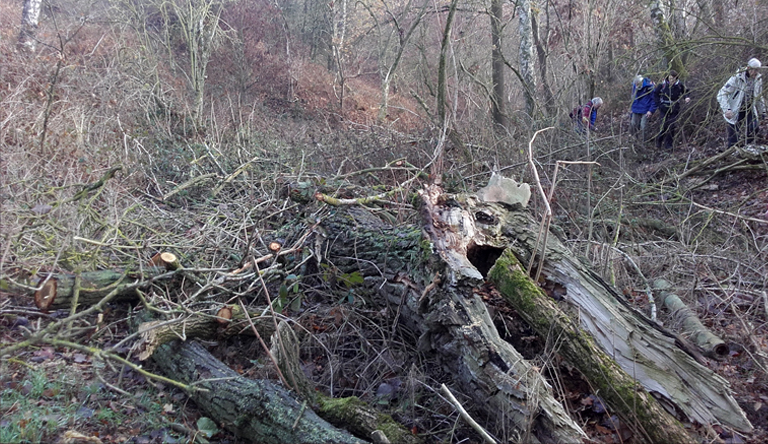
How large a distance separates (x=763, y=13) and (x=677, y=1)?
231 cm

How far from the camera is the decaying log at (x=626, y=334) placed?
2.71 meters

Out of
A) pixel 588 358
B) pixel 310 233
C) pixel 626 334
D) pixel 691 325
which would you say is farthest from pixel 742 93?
pixel 310 233

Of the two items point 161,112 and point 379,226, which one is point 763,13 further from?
point 161,112

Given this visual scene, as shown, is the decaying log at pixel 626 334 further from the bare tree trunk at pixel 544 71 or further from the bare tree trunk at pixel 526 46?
the bare tree trunk at pixel 526 46

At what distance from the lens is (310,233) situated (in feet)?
15.1

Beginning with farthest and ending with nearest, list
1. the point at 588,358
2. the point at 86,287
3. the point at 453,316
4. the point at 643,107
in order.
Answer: the point at 643,107 < the point at 86,287 < the point at 453,316 < the point at 588,358

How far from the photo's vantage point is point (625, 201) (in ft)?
20.0

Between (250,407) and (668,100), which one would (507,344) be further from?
(668,100)

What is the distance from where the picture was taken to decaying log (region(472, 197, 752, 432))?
2715 millimetres

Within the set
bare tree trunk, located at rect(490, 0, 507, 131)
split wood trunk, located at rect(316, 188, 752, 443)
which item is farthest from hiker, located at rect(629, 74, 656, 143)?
split wood trunk, located at rect(316, 188, 752, 443)

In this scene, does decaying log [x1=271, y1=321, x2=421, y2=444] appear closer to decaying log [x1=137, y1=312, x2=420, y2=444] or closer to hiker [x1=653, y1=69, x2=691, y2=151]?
decaying log [x1=137, y1=312, x2=420, y2=444]

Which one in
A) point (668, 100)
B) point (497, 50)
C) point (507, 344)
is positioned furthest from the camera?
point (497, 50)

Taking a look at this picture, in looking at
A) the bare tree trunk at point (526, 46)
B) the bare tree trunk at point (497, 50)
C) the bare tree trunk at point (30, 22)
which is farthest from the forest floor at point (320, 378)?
the bare tree trunk at point (30, 22)

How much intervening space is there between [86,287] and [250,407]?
5.89 ft
